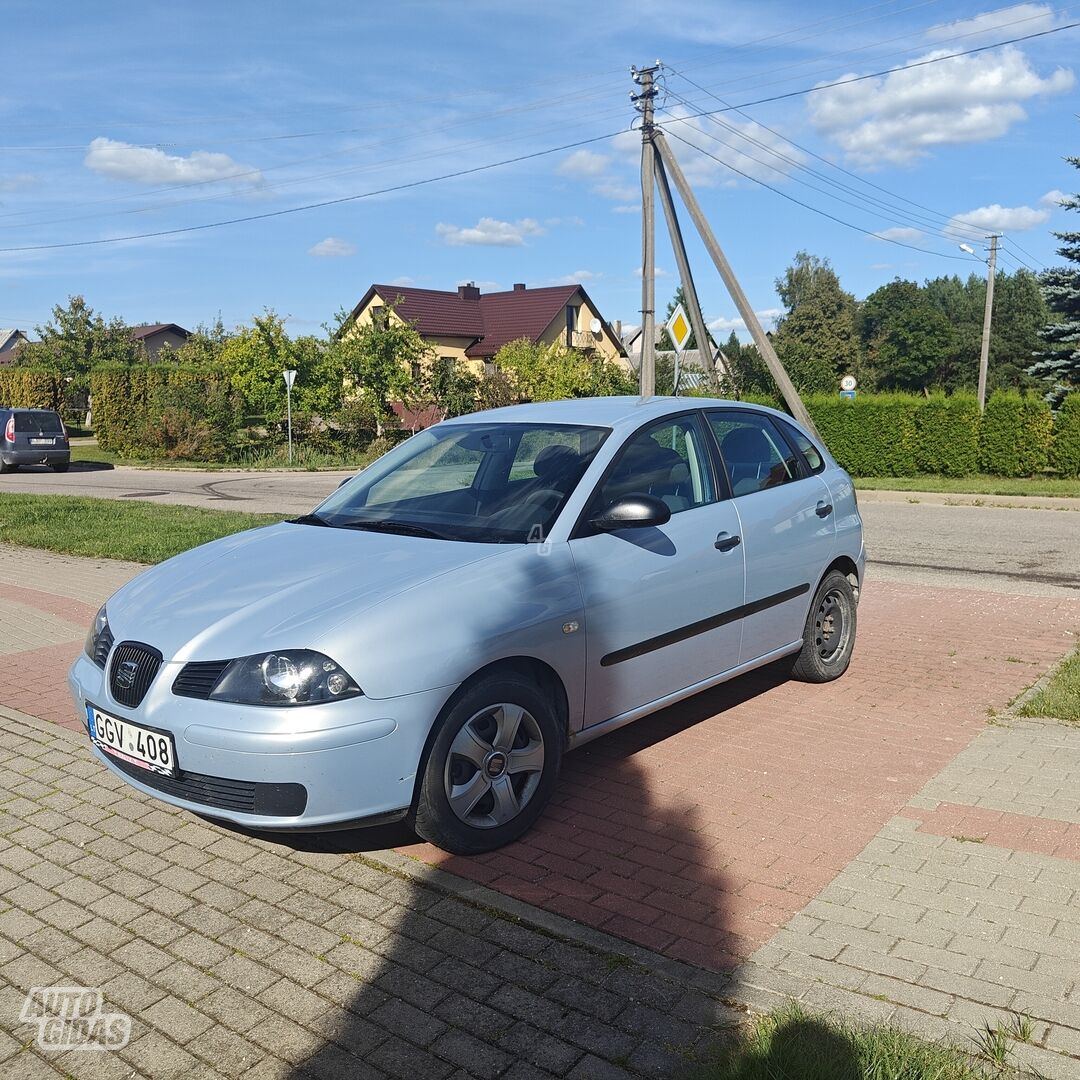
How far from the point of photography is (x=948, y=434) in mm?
23141

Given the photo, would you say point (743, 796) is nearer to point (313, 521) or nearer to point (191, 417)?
point (313, 521)

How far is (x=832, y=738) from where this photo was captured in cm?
538

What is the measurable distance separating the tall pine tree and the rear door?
22810mm

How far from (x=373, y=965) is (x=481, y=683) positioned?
40.6 inches

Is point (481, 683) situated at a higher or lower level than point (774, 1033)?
higher

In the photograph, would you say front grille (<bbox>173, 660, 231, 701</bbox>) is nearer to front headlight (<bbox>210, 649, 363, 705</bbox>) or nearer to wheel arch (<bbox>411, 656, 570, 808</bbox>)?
front headlight (<bbox>210, 649, 363, 705</bbox>)

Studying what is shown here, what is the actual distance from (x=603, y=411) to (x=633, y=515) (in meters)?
1.04

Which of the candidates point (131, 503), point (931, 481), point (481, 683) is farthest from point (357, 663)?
point (931, 481)

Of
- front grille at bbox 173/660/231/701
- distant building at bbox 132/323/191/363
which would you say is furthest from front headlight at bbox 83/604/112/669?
distant building at bbox 132/323/191/363

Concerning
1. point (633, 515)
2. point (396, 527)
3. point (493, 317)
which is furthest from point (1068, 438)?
point (493, 317)

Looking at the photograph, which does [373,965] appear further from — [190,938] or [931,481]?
[931,481]

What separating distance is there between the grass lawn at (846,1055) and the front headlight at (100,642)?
277cm

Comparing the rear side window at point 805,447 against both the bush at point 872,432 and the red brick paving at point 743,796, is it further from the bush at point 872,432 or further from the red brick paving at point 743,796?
the bush at point 872,432

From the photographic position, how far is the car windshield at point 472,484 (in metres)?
4.57
